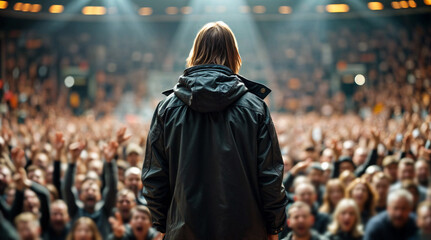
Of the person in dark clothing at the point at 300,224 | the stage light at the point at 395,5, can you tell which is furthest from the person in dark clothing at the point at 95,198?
the stage light at the point at 395,5

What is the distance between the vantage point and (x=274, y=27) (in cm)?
2383

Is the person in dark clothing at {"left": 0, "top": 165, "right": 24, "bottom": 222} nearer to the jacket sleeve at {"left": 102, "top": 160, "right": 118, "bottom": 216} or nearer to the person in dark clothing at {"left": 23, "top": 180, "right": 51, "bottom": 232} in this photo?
the person in dark clothing at {"left": 23, "top": 180, "right": 51, "bottom": 232}

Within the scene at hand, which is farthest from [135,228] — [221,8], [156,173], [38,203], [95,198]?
[221,8]

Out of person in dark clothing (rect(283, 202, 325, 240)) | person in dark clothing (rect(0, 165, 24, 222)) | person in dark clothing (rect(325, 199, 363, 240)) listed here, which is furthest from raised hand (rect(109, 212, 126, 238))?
person in dark clothing (rect(325, 199, 363, 240))

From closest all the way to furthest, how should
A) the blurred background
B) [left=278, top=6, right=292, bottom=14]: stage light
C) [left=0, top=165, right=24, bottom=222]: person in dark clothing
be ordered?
1. [left=0, top=165, right=24, bottom=222]: person in dark clothing
2. the blurred background
3. [left=278, top=6, right=292, bottom=14]: stage light

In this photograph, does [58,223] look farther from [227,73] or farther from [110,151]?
[227,73]

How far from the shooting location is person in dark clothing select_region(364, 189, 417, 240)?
9.69ft

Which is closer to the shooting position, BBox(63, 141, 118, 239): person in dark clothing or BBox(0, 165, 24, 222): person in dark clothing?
BBox(0, 165, 24, 222): person in dark clothing

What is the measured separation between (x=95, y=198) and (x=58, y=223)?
0.46m

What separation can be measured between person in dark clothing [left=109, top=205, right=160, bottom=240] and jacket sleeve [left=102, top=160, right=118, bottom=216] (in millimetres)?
265

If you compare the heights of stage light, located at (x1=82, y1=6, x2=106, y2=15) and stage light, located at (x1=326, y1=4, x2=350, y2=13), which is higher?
stage light, located at (x1=82, y1=6, x2=106, y2=15)

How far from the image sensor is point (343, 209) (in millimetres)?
3756

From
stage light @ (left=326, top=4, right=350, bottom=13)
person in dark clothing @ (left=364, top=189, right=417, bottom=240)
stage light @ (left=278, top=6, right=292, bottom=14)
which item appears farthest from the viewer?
stage light @ (left=278, top=6, right=292, bottom=14)

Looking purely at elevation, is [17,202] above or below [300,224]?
above
